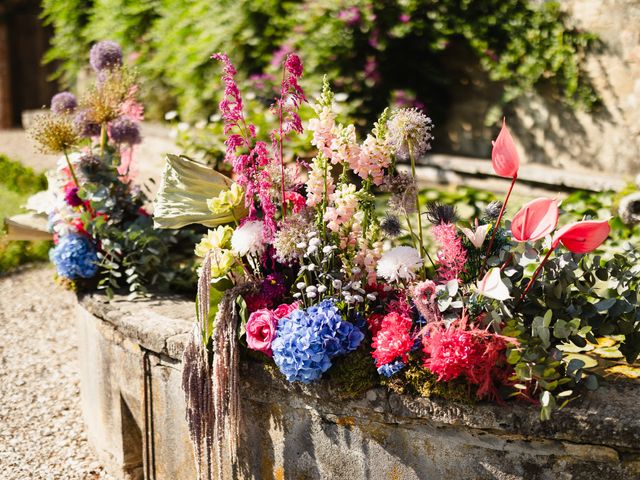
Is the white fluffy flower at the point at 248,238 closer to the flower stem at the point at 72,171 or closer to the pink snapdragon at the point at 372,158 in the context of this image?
the pink snapdragon at the point at 372,158

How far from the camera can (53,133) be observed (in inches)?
124

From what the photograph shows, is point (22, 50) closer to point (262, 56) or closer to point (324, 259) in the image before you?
point (262, 56)

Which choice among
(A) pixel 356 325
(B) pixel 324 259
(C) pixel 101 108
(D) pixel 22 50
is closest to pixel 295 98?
(B) pixel 324 259

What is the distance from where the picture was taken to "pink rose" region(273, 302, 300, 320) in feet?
7.55

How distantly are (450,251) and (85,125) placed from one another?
6.11 feet

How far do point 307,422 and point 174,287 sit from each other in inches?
46.5

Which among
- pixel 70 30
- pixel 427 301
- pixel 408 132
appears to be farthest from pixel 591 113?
pixel 70 30

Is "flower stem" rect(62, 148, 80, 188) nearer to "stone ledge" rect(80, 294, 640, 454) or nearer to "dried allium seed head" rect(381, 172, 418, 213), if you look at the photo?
"stone ledge" rect(80, 294, 640, 454)

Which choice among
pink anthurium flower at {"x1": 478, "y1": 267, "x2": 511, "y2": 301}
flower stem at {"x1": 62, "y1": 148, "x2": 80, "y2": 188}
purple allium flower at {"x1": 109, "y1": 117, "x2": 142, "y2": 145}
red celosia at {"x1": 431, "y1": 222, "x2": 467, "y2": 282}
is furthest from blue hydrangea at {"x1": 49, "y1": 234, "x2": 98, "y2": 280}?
pink anthurium flower at {"x1": 478, "y1": 267, "x2": 511, "y2": 301}

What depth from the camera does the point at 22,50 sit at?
10.8 metres

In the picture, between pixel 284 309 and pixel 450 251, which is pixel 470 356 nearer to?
pixel 450 251

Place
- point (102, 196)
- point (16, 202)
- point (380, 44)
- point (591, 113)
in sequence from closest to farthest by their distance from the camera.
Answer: point (102, 196)
point (591, 113)
point (16, 202)
point (380, 44)

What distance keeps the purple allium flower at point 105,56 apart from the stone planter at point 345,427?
1.04 metres

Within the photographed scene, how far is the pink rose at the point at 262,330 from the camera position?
88.7 inches
